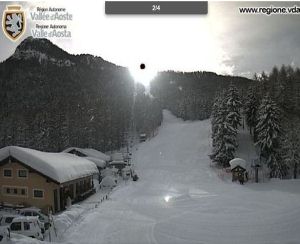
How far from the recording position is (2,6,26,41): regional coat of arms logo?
1087 cm

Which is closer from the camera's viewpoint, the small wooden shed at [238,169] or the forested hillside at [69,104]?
the small wooden shed at [238,169]

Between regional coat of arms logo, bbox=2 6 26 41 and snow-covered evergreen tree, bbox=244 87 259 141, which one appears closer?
regional coat of arms logo, bbox=2 6 26 41

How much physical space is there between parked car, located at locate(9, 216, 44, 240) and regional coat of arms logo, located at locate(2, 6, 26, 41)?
1165 cm

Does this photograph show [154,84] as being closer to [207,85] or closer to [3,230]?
[207,85]

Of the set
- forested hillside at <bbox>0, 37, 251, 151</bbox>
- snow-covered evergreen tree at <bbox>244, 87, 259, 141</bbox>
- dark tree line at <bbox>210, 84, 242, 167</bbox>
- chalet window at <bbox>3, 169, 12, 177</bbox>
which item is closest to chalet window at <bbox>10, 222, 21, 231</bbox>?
chalet window at <bbox>3, 169, 12, 177</bbox>

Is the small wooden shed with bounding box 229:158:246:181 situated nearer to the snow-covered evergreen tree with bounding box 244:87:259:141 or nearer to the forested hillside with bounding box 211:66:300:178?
the forested hillside with bounding box 211:66:300:178

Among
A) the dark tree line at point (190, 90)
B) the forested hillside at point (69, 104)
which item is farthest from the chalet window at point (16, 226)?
the dark tree line at point (190, 90)

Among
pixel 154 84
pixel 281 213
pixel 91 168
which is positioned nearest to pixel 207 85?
pixel 154 84

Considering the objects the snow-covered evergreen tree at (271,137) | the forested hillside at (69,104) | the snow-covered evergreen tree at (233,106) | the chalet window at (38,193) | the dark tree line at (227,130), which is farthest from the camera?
the forested hillside at (69,104)

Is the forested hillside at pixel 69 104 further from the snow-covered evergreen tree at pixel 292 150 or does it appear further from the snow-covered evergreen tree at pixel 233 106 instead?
the snow-covered evergreen tree at pixel 292 150

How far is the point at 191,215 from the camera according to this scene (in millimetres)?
24641

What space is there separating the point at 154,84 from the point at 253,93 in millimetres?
122920

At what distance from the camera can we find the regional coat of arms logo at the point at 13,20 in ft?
35.7

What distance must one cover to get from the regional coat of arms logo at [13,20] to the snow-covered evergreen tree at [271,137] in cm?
4498
